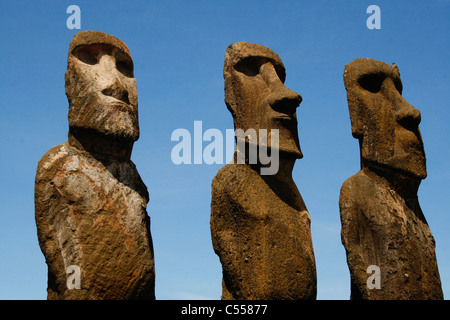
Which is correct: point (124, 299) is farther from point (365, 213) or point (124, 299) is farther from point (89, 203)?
point (365, 213)

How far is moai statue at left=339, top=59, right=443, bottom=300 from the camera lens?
26.2 ft

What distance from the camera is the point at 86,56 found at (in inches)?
336

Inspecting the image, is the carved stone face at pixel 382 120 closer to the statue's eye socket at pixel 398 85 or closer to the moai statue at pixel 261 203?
the statue's eye socket at pixel 398 85

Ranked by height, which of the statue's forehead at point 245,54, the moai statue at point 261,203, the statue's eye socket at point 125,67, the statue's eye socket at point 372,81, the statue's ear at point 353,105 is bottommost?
the moai statue at point 261,203

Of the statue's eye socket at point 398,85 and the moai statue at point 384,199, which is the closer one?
the moai statue at point 384,199

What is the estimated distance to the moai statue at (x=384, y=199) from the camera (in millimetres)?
7996

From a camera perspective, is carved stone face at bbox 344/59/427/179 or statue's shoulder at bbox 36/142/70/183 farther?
carved stone face at bbox 344/59/427/179

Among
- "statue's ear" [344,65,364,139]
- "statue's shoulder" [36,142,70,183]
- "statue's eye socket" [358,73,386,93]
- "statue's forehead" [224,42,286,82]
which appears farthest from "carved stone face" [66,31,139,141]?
"statue's eye socket" [358,73,386,93]

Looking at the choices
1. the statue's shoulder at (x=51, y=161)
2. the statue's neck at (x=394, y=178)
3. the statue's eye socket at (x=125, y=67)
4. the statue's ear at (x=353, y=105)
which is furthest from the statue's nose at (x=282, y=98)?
the statue's shoulder at (x=51, y=161)

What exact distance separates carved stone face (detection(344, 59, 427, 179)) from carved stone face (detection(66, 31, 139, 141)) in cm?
250

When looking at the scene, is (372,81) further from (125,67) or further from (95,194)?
(95,194)

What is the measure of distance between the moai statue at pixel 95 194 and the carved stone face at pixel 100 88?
0.01 m

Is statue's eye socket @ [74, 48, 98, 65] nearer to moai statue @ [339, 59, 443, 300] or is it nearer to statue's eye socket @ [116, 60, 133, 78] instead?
statue's eye socket @ [116, 60, 133, 78]
